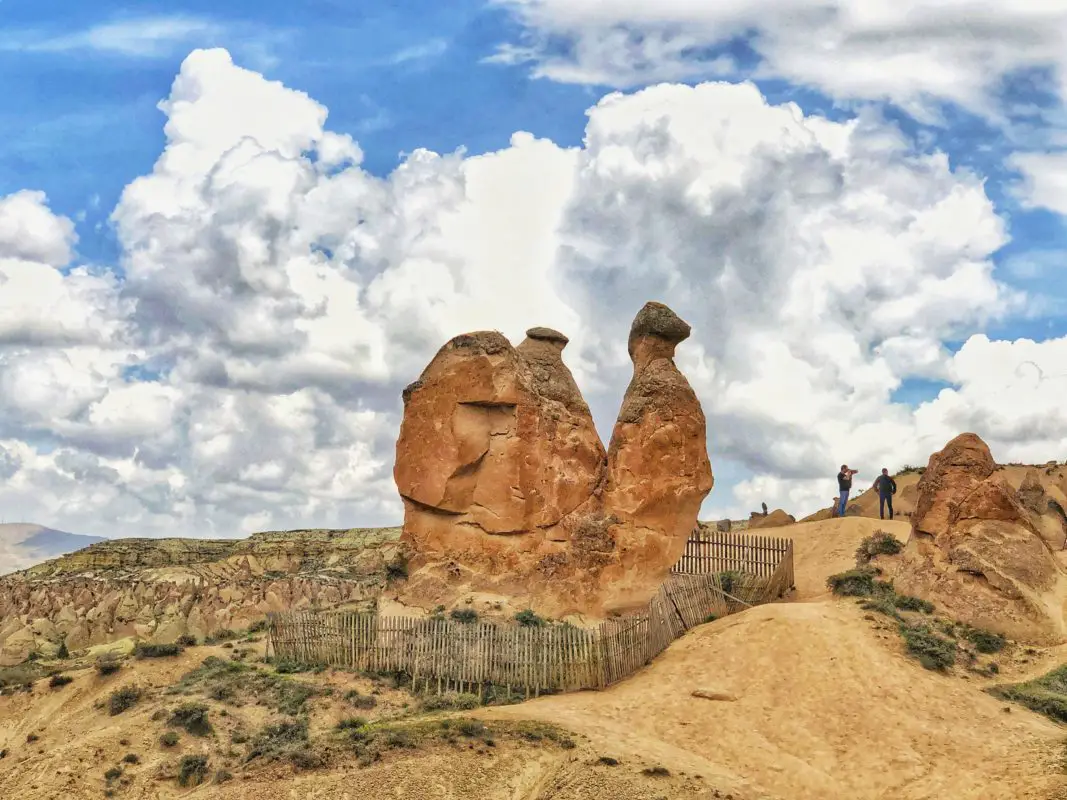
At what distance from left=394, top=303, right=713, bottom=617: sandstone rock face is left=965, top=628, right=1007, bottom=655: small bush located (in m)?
7.35

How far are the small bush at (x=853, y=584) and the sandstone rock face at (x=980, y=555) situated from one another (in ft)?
2.19

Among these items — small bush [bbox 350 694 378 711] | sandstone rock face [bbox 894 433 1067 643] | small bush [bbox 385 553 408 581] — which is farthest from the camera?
small bush [bbox 385 553 408 581]

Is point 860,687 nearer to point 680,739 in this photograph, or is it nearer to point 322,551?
point 680,739

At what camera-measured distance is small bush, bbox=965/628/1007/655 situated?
1970 centimetres

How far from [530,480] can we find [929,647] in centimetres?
1042

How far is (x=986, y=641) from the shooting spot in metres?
19.8

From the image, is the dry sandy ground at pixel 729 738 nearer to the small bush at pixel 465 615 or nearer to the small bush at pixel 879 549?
the small bush at pixel 879 549

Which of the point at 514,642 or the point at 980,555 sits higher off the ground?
the point at 980,555

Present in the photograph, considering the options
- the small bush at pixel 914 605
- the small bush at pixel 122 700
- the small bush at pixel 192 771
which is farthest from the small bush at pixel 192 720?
the small bush at pixel 914 605

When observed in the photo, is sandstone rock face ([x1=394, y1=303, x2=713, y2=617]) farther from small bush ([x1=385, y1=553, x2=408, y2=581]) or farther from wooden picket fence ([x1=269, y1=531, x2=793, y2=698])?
wooden picket fence ([x1=269, y1=531, x2=793, y2=698])

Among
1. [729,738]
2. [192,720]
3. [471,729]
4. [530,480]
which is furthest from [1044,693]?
[192,720]

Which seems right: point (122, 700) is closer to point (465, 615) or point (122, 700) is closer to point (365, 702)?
point (365, 702)

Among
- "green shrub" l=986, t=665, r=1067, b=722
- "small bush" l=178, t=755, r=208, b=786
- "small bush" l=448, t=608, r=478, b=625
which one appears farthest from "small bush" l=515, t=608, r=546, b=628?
"green shrub" l=986, t=665, r=1067, b=722

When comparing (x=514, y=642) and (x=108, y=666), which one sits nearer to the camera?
(x=514, y=642)
